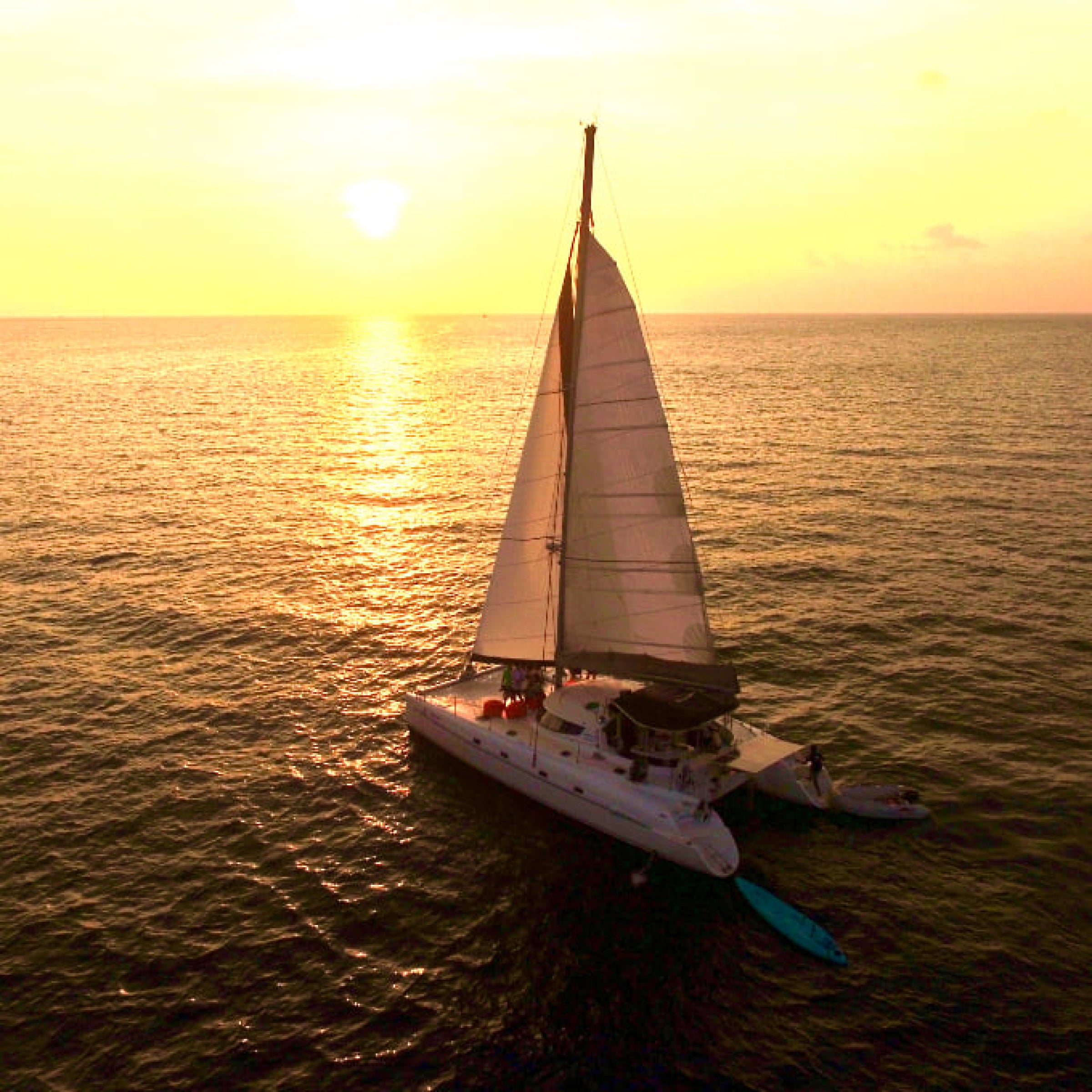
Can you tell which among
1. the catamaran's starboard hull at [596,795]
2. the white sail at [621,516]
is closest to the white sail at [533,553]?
the white sail at [621,516]

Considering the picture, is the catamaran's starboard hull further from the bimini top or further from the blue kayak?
the bimini top

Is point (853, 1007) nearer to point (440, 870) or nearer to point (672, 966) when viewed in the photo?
point (672, 966)

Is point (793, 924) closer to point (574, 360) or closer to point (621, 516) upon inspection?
point (621, 516)

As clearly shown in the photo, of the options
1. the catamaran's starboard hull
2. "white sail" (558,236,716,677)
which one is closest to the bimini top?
"white sail" (558,236,716,677)

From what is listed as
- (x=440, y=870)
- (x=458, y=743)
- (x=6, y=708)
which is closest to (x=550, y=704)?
(x=458, y=743)

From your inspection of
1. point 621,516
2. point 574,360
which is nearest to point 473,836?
point 621,516

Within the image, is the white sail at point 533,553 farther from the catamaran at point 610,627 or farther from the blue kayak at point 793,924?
the blue kayak at point 793,924
